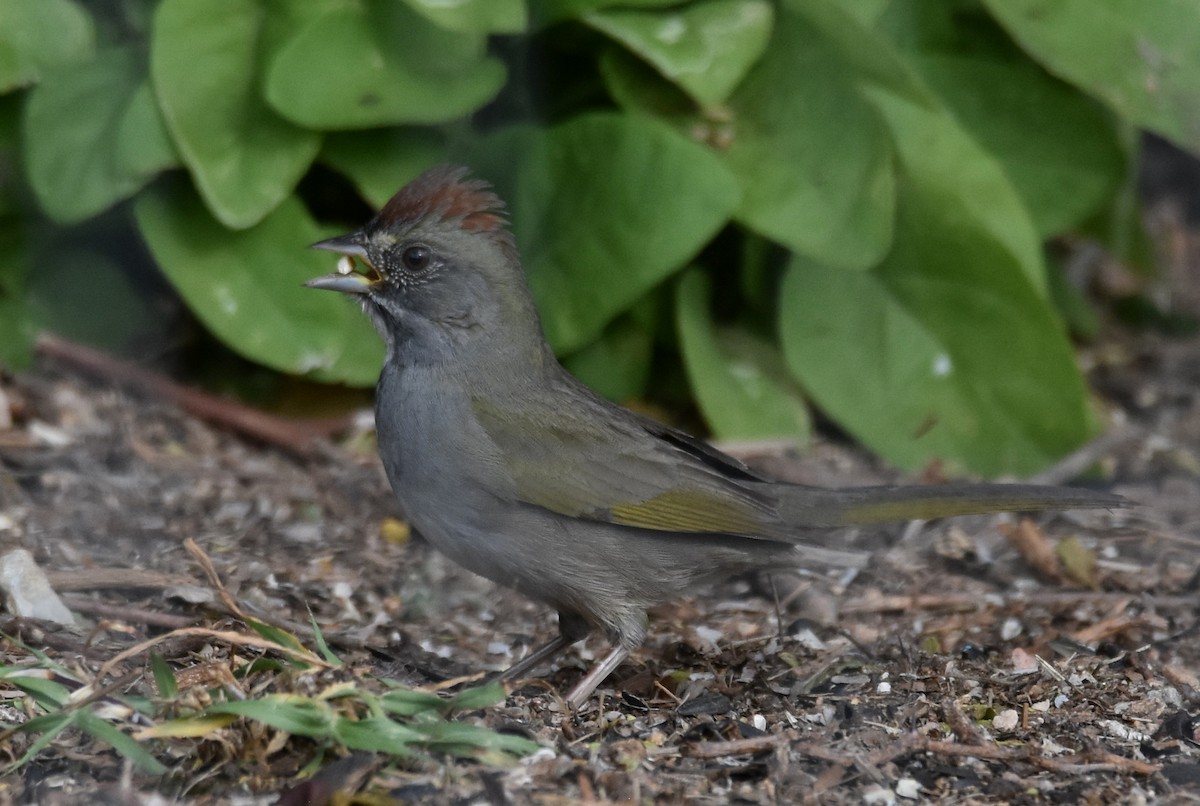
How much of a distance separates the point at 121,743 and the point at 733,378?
3.07m

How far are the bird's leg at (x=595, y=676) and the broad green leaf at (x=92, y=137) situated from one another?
2.20m

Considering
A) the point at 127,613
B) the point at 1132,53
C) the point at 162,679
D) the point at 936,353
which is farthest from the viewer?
the point at 936,353

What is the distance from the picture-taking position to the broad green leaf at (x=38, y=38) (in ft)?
15.9

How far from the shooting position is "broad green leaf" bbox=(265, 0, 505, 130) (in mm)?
4723

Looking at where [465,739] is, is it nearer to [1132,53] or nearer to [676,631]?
[676,631]

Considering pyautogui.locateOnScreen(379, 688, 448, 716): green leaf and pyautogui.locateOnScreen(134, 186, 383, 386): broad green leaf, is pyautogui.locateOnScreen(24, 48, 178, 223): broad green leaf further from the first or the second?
pyautogui.locateOnScreen(379, 688, 448, 716): green leaf

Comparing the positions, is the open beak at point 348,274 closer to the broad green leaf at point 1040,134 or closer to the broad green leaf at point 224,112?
the broad green leaf at point 224,112

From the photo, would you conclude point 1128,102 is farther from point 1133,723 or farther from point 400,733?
point 400,733

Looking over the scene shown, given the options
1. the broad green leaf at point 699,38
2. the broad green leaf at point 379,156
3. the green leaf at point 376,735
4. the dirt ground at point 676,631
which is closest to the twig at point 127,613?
the dirt ground at point 676,631

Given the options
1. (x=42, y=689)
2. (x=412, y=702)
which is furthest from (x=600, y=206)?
(x=42, y=689)

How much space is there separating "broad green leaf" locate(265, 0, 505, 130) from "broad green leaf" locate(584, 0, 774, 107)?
476mm

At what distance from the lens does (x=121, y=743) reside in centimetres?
300

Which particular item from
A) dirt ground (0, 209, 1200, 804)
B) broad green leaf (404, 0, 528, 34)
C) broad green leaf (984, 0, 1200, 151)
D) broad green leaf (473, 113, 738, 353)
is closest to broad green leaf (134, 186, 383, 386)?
dirt ground (0, 209, 1200, 804)

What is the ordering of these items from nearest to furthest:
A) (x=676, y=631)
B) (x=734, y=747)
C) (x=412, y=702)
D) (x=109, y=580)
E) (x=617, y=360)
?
(x=412, y=702), (x=734, y=747), (x=109, y=580), (x=676, y=631), (x=617, y=360)
